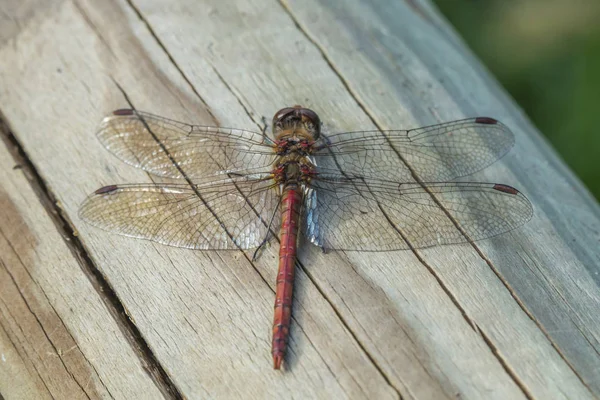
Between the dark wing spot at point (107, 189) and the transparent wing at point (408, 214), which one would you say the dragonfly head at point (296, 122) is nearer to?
the transparent wing at point (408, 214)

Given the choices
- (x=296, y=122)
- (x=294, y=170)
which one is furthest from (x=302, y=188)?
(x=296, y=122)

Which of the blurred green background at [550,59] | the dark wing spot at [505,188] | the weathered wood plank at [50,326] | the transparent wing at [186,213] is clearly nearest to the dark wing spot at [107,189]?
the transparent wing at [186,213]

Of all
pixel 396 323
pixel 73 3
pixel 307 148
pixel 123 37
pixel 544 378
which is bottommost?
pixel 544 378

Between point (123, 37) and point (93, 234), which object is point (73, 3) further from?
point (93, 234)

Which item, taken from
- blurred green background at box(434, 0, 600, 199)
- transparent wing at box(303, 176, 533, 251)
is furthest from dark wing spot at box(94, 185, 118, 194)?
blurred green background at box(434, 0, 600, 199)

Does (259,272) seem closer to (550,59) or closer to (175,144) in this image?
(175,144)

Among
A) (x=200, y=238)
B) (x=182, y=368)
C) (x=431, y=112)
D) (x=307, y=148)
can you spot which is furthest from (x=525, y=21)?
(x=182, y=368)
